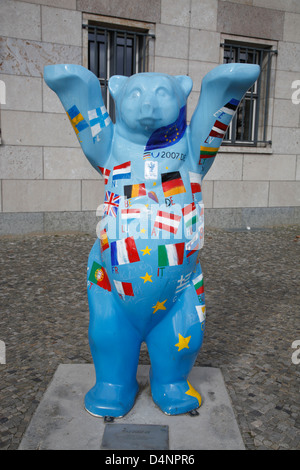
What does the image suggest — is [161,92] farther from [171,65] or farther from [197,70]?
[197,70]

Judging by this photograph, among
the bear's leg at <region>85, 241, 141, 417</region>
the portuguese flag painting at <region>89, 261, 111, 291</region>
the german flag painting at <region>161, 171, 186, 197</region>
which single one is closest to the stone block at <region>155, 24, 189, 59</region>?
the german flag painting at <region>161, 171, 186, 197</region>

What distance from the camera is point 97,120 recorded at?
2.24 m

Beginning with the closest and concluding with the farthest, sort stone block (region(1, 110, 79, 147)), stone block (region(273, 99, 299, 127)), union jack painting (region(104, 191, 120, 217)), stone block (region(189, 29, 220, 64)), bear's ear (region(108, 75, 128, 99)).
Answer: union jack painting (region(104, 191, 120, 217)) → bear's ear (region(108, 75, 128, 99)) → stone block (region(1, 110, 79, 147)) → stone block (region(189, 29, 220, 64)) → stone block (region(273, 99, 299, 127))

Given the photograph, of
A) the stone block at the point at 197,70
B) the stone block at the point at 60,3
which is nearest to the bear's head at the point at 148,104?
the stone block at the point at 60,3

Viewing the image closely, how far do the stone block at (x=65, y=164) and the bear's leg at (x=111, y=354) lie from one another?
17.7ft

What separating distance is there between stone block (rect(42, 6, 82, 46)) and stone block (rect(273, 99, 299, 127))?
4153 millimetres

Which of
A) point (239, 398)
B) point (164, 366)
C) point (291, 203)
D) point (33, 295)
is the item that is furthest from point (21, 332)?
point (291, 203)

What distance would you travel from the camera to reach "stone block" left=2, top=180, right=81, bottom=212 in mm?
7242

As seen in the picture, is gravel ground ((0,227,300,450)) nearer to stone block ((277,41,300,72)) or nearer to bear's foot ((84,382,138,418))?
bear's foot ((84,382,138,418))

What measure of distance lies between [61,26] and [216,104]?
5.92 meters

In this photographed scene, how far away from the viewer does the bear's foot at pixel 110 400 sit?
2332 mm

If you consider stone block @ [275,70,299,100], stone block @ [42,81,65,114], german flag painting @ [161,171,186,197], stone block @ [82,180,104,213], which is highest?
stone block @ [275,70,299,100]

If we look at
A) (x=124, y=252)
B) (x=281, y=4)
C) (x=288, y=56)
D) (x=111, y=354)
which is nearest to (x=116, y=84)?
(x=124, y=252)

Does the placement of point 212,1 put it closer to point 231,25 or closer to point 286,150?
point 231,25
